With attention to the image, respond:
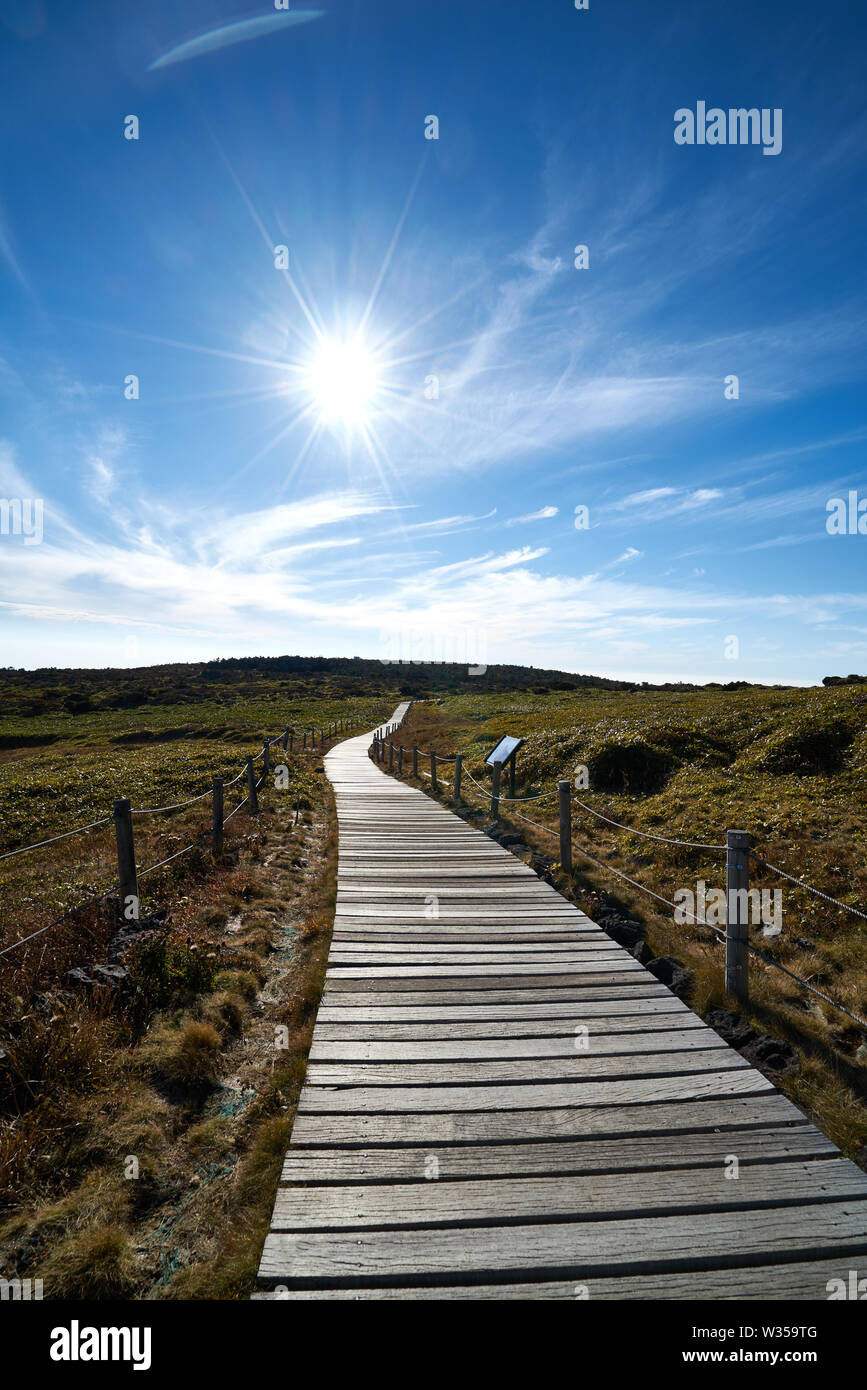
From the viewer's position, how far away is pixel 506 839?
1135 cm

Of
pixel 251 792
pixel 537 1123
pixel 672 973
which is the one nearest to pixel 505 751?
pixel 251 792

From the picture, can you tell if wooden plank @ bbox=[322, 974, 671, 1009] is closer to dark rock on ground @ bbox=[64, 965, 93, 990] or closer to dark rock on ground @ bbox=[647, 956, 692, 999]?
dark rock on ground @ bbox=[647, 956, 692, 999]

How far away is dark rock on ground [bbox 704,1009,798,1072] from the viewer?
4.29 meters

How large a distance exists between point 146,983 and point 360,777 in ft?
54.9

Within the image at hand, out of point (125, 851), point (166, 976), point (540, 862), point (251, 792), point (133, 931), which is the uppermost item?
point (125, 851)

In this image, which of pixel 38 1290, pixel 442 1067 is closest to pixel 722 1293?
pixel 442 1067

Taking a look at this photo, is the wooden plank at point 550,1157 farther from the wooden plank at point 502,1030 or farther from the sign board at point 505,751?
the sign board at point 505,751

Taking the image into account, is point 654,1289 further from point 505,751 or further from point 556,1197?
point 505,751

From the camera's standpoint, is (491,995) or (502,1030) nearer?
(502,1030)

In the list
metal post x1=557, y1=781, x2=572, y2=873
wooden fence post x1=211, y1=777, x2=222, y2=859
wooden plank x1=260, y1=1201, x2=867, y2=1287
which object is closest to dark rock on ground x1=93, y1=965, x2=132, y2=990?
wooden plank x1=260, y1=1201, x2=867, y2=1287

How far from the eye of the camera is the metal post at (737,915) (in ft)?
16.7

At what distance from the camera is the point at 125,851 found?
645 cm

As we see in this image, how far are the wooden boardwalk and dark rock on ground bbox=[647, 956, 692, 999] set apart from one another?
0.18 m

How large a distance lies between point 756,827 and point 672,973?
615cm
